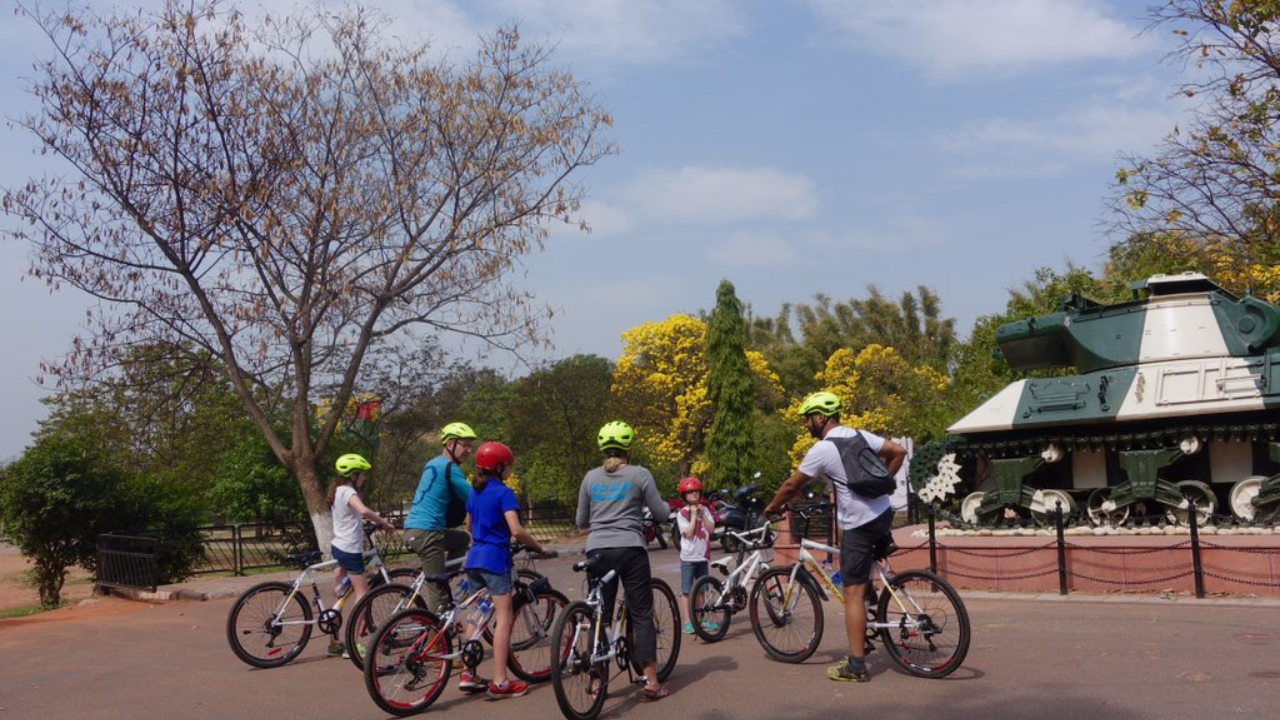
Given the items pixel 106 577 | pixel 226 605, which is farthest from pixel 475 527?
pixel 106 577

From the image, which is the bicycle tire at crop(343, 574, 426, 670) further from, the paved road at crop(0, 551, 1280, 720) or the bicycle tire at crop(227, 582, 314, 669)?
the bicycle tire at crop(227, 582, 314, 669)

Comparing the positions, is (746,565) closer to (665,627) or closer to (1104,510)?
(665,627)

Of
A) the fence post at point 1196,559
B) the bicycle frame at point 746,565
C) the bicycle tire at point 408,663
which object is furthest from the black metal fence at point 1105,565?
the bicycle tire at point 408,663

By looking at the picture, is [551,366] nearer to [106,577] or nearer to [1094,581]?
[106,577]

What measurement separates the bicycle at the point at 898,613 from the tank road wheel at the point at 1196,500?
6946mm

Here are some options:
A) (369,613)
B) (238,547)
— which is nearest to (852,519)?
(369,613)

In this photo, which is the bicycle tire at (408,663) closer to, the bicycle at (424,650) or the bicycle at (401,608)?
the bicycle at (424,650)

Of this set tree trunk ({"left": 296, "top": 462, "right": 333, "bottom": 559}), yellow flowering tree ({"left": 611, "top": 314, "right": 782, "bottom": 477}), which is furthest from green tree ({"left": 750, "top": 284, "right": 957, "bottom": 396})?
tree trunk ({"left": 296, "top": 462, "right": 333, "bottom": 559})

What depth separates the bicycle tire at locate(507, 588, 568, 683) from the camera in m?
8.12

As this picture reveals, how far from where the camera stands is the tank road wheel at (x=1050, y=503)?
1432cm

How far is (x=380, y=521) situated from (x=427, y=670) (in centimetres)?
207

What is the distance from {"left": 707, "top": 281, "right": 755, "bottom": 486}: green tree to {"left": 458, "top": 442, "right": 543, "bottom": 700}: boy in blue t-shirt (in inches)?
1230

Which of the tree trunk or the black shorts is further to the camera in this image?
the tree trunk

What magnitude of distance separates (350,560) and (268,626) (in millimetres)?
828
